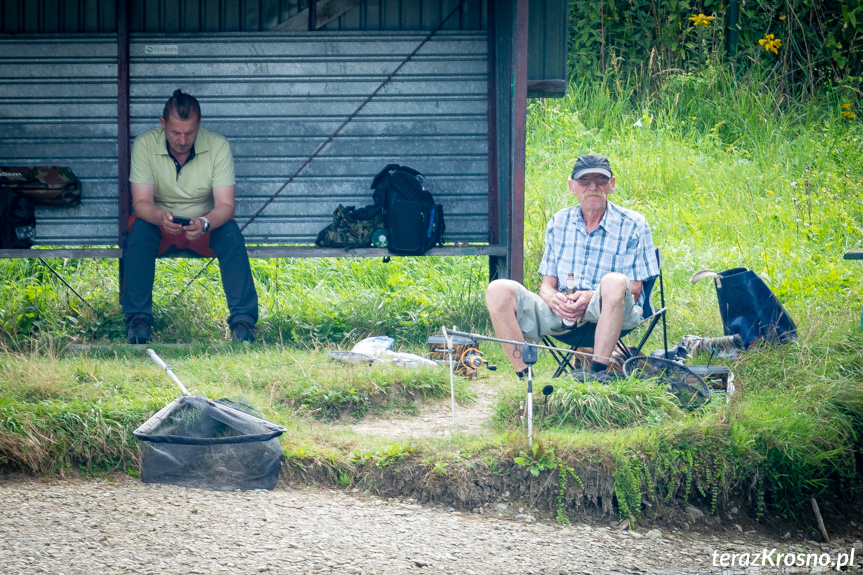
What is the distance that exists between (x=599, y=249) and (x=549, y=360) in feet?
3.44

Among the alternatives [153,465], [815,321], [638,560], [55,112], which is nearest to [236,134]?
[55,112]

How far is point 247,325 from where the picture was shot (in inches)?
274

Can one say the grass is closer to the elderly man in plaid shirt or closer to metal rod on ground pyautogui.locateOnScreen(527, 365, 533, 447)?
metal rod on ground pyautogui.locateOnScreen(527, 365, 533, 447)

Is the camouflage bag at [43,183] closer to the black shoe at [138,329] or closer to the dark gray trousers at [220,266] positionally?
the dark gray trousers at [220,266]

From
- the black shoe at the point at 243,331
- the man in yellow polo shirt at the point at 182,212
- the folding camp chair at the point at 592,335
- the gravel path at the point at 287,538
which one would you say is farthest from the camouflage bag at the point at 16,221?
the folding camp chair at the point at 592,335

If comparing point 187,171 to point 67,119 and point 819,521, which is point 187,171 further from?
point 819,521

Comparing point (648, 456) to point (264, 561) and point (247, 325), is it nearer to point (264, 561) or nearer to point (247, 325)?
point (264, 561)

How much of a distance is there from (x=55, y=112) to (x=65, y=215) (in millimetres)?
839

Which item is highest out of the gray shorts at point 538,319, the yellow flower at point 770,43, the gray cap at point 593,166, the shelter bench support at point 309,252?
the yellow flower at point 770,43

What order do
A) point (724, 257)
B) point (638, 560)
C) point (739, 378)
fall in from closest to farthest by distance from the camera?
point (638, 560), point (739, 378), point (724, 257)

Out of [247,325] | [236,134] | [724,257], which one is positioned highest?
[236,134]

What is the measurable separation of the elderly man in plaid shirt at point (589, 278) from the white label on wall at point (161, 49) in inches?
143

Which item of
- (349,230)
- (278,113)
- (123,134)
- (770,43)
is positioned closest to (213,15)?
(278,113)

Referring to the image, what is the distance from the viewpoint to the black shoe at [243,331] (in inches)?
273
